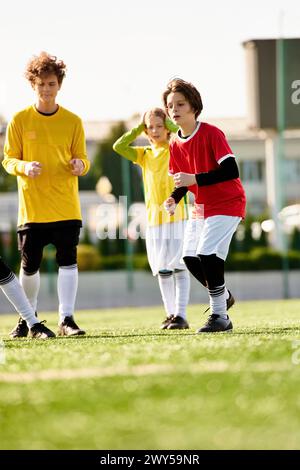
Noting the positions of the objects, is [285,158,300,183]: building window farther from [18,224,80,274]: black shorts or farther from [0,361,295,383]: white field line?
[0,361,295,383]: white field line

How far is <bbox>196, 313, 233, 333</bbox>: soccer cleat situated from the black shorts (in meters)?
1.14

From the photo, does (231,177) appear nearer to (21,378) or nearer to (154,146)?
(154,146)

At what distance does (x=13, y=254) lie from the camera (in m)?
27.3

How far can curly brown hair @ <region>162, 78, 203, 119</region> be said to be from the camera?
671 centimetres

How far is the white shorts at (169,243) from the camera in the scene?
782 centimetres

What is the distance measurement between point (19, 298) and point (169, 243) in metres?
1.51

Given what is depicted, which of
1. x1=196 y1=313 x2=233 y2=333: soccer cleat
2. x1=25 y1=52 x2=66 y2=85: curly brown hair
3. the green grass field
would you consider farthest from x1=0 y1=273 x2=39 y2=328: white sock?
x1=25 y1=52 x2=66 y2=85: curly brown hair

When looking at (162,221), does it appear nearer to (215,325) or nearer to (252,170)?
(215,325)

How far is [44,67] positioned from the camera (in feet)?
22.7

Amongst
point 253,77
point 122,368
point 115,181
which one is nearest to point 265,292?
point 253,77

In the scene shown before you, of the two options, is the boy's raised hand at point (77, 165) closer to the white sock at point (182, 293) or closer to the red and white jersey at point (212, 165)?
the red and white jersey at point (212, 165)

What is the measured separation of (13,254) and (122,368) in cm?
2296

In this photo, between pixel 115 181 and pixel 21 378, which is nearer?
pixel 21 378

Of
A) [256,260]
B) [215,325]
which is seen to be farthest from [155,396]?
[256,260]
